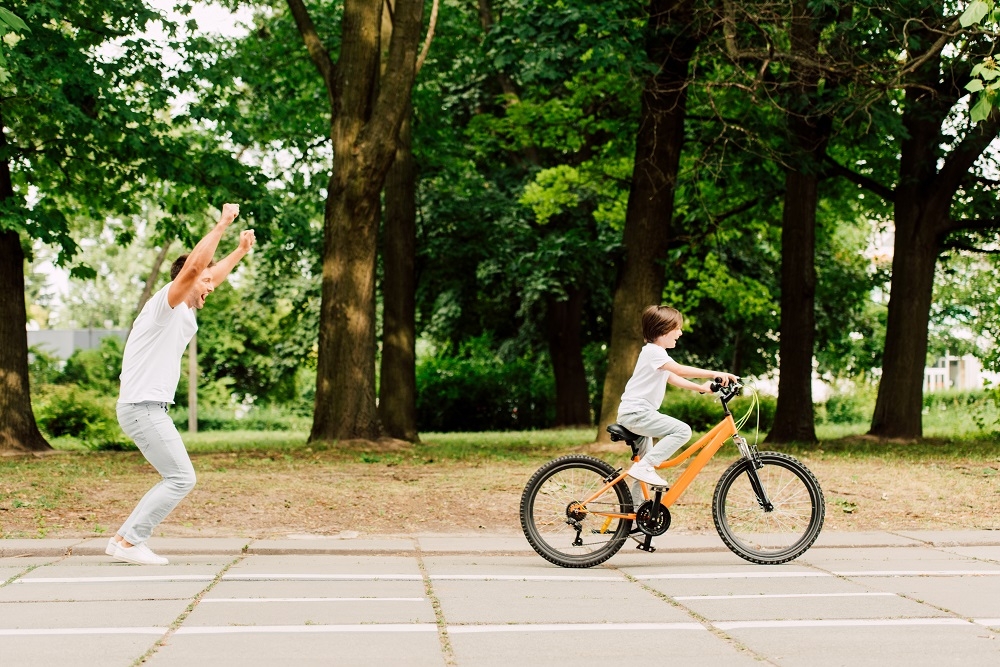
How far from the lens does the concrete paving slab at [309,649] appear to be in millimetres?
5203

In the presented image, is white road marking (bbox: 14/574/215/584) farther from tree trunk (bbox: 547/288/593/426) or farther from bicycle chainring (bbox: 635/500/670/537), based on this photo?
tree trunk (bbox: 547/288/593/426)

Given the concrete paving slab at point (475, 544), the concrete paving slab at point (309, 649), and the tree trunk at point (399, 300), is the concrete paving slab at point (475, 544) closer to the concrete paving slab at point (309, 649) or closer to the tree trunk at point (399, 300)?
the concrete paving slab at point (309, 649)

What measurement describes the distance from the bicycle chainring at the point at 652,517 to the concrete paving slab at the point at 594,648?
6.71 ft

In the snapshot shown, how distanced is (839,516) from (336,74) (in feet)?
33.9

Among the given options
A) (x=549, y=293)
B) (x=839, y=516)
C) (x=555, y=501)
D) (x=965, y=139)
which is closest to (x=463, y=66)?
(x=549, y=293)

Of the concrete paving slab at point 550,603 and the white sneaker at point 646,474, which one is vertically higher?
the white sneaker at point 646,474

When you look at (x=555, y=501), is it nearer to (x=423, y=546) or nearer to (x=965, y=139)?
(x=423, y=546)

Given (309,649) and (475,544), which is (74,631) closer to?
(309,649)

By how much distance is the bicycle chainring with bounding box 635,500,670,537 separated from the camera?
801 centimetres

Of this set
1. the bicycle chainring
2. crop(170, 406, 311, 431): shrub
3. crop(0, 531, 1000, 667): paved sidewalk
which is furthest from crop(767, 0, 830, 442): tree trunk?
crop(170, 406, 311, 431): shrub

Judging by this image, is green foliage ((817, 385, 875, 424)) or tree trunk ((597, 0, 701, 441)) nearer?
tree trunk ((597, 0, 701, 441))

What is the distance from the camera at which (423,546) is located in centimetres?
897

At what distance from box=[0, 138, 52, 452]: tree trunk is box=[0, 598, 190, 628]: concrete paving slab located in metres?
11.7

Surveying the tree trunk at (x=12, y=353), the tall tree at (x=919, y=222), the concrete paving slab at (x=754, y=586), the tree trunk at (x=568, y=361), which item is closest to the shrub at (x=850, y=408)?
the tree trunk at (x=568, y=361)
